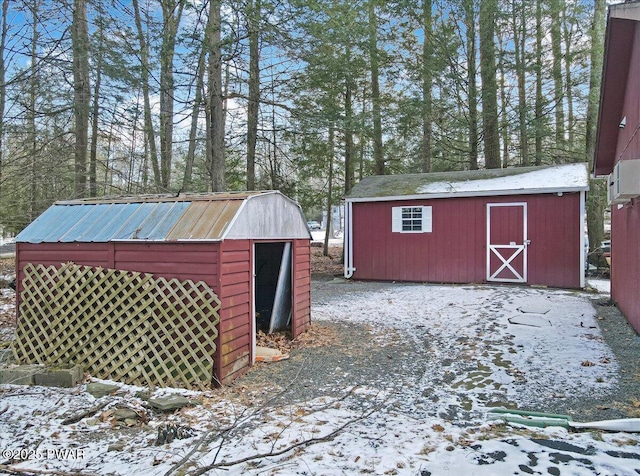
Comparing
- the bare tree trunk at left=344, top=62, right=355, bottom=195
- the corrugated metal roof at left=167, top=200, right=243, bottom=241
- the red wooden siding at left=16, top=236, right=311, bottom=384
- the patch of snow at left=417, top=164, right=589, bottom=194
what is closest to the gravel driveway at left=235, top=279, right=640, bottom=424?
the red wooden siding at left=16, top=236, right=311, bottom=384

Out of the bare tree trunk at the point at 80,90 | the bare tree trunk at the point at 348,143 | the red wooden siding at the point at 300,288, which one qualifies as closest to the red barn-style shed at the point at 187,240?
the red wooden siding at the point at 300,288

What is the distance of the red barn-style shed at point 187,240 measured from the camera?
4.44 meters

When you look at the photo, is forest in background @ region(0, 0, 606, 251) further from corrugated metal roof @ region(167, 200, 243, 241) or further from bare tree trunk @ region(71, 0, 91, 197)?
corrugated metal roof @ region(167, 200, 243, 241)

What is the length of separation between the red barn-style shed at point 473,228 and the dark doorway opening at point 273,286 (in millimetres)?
5256

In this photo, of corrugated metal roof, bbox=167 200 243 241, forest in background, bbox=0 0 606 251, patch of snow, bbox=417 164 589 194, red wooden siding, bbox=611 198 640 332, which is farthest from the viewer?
patch of snow, bbox=417 164 589 194

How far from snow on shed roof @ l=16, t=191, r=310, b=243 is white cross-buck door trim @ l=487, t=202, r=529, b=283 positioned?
6.55 m

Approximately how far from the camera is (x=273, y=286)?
281 inches

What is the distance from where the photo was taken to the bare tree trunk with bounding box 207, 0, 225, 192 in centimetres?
842

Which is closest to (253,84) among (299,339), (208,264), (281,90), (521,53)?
(281,90)

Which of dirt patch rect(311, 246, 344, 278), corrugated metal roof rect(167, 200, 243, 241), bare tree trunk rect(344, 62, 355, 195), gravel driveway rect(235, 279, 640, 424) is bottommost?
gravel driveway rect(235, 279, 640, 424)

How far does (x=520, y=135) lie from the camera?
13859mm

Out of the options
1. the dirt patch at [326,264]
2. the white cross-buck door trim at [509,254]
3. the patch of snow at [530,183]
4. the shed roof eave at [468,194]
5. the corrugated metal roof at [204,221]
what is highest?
the patch of snow at [530,183]

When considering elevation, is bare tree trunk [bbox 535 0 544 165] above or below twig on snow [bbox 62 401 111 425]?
above

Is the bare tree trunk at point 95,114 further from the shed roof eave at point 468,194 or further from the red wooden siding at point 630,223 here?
the red wooden siding at point 630,223
